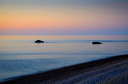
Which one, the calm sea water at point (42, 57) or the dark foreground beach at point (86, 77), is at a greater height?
the dark foreground beach at point (86, 77)

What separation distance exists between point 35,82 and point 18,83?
125 centimetres

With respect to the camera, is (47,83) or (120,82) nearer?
(120,82)

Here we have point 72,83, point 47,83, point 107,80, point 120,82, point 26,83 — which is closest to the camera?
point 120,82

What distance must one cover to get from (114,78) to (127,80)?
2.73 ft

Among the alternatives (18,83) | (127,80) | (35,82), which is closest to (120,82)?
(127,80)

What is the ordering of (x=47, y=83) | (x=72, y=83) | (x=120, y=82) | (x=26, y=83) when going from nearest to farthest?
(x=120, y=82) → (x=72, y=83) → (x=47, y=83) → (x=26, y=83)

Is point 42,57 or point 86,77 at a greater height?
point 86,77

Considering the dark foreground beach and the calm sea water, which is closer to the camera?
the dark foreground beach

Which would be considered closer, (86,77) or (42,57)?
(86,77)

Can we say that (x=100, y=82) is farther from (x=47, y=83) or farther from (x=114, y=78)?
(x=47, y=83)

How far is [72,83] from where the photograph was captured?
12.3 metres

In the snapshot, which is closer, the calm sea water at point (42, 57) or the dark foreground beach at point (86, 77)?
the dark foreground beach at point (86, 77)

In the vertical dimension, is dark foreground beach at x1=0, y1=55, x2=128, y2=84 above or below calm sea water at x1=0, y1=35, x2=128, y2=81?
above

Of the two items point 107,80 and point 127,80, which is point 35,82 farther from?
point 127,80
